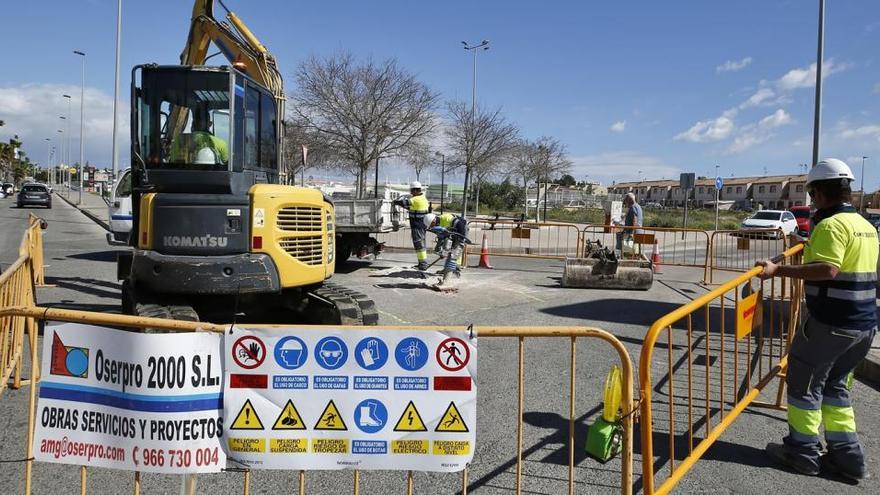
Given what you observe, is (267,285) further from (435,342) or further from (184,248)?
(435,342)

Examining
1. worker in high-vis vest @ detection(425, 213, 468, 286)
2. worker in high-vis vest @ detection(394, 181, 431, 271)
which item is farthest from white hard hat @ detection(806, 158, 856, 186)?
worker in high-vis vest @ detection(394, 181, 431, 271)

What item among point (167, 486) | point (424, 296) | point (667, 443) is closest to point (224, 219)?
point (167, 486)

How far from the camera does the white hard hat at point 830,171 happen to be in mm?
4184

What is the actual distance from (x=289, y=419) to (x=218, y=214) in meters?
3.44

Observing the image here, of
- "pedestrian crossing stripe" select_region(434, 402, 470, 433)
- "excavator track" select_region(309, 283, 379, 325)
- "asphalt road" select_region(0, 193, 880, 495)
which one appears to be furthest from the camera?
"excavator track" select_region(309, 283, 379, 325)

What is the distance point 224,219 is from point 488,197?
51.6 metres

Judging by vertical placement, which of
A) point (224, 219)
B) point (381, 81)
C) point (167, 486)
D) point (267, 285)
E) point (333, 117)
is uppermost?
point (381, 81)

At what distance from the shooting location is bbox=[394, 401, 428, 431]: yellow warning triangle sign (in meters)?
3.04

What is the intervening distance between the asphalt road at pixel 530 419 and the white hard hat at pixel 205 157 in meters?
2.65

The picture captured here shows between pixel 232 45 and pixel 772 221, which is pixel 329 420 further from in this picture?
pixel 772 221

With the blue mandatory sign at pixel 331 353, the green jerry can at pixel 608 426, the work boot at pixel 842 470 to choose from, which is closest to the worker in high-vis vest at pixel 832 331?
the work boot at pixel 842 470

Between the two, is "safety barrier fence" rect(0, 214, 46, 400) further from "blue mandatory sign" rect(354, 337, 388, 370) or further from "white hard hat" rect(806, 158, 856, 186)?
"white hard hat" rect(806, 158, 856, 186)

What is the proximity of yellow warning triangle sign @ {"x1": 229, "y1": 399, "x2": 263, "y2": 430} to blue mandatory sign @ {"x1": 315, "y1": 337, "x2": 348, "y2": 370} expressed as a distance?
40cm

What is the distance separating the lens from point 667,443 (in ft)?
15.0
